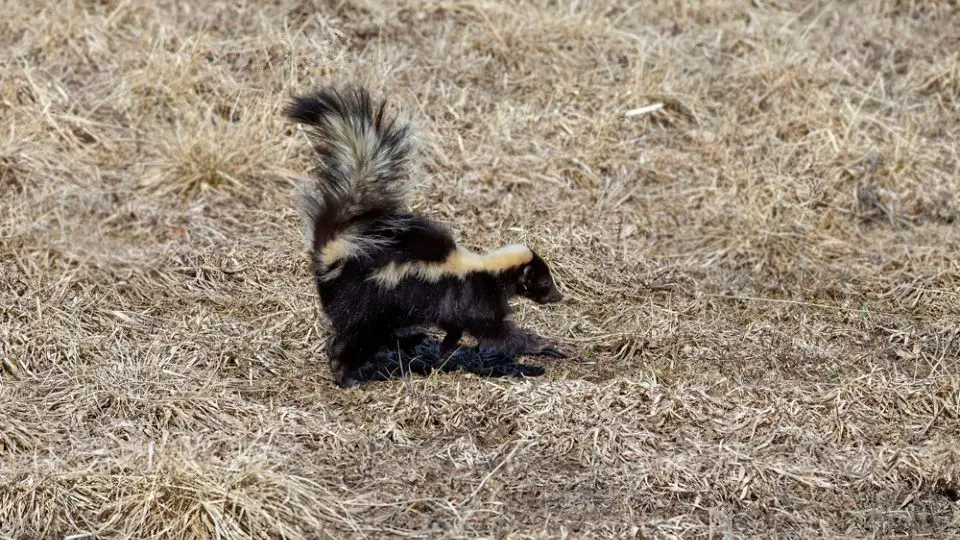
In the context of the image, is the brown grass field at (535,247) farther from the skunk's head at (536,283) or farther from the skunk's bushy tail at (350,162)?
the skunk's bushy tail at (350,162)

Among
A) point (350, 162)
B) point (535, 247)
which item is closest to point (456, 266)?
point (350, 162)

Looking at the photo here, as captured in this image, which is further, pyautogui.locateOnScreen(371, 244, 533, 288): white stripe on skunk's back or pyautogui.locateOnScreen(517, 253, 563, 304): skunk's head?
pyautogui.locateOnScreen(517, 253, 563, 304): skunk's head

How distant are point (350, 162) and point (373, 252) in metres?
0.40

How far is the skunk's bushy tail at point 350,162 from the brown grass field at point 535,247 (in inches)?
33.2

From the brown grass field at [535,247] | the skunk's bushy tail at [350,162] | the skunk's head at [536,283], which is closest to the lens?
the brown grass field at [535,247]

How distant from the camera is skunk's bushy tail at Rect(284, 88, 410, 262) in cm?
527

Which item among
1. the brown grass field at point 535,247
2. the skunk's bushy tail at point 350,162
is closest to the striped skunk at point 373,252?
the skunk's bushy tail at point 350,162

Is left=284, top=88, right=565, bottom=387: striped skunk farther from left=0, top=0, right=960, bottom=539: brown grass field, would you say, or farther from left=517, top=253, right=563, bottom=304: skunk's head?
left=0, top=0, right=960, bottom=539: brown grass field

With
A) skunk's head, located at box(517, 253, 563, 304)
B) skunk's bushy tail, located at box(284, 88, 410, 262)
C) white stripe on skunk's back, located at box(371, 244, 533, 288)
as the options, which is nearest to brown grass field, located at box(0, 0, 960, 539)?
skunk's head, located at box(517, 253, 563, 304)

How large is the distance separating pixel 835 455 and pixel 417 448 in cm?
178

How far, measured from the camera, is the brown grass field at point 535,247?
490cm

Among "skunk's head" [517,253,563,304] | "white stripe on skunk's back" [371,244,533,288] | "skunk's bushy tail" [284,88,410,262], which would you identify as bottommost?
"skunk's head" [517,253,563,304]

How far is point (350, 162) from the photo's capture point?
531 cm

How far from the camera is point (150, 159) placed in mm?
7656
